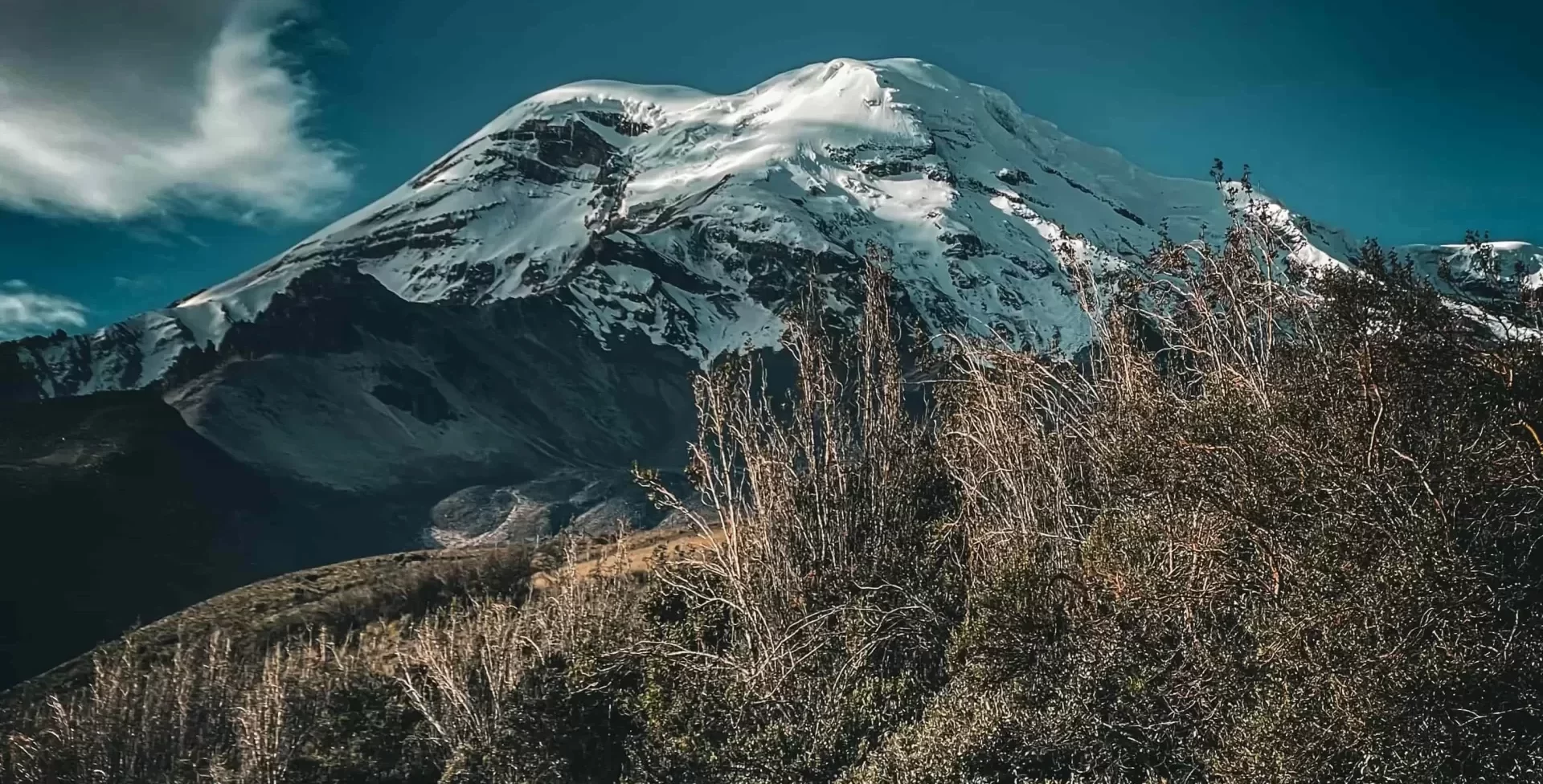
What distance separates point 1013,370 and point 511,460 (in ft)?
583

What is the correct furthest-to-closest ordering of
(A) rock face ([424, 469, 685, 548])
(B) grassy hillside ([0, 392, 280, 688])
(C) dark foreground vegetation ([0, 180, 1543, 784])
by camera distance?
(A) rock face ([424, 469, 685, 548]) < (B) grassy hillside ([0, 392, 280, 688]) < (C) dark foreground vegetation ([0, 180, 1543, 784])

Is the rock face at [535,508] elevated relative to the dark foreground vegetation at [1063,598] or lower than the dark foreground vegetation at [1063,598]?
lower

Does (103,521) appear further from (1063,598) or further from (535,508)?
(1063,598)

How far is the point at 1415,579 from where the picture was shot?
10484mm

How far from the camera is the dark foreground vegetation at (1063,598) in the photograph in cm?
1091

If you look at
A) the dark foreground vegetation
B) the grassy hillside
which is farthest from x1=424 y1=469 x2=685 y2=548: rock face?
the dark foreground vegetation

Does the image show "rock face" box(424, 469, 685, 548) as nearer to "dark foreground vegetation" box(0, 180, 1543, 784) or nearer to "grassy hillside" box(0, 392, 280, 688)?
"grassy hillside" box(0, 392, 280, 688)

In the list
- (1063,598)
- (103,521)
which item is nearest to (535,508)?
(103,521)

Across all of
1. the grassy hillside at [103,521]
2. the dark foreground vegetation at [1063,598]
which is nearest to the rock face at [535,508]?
the grassy hillside at [103,521]

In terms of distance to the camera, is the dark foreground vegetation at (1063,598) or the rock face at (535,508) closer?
the dark foreground vegetation at (1063,598)

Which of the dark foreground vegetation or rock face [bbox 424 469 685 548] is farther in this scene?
rock face [bbox 424 469 685 548]

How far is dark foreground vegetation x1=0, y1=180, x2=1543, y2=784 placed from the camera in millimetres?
10906

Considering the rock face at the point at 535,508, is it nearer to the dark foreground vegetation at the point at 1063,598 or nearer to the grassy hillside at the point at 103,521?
the grassy hillside at the point at 103,521

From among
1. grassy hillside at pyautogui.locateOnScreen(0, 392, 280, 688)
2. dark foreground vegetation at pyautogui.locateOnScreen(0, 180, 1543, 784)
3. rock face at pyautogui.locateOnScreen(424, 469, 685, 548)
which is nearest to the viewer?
dark foreground vegetation at pyautogui.locateOnScreen(0, 180, 1543, 784)
